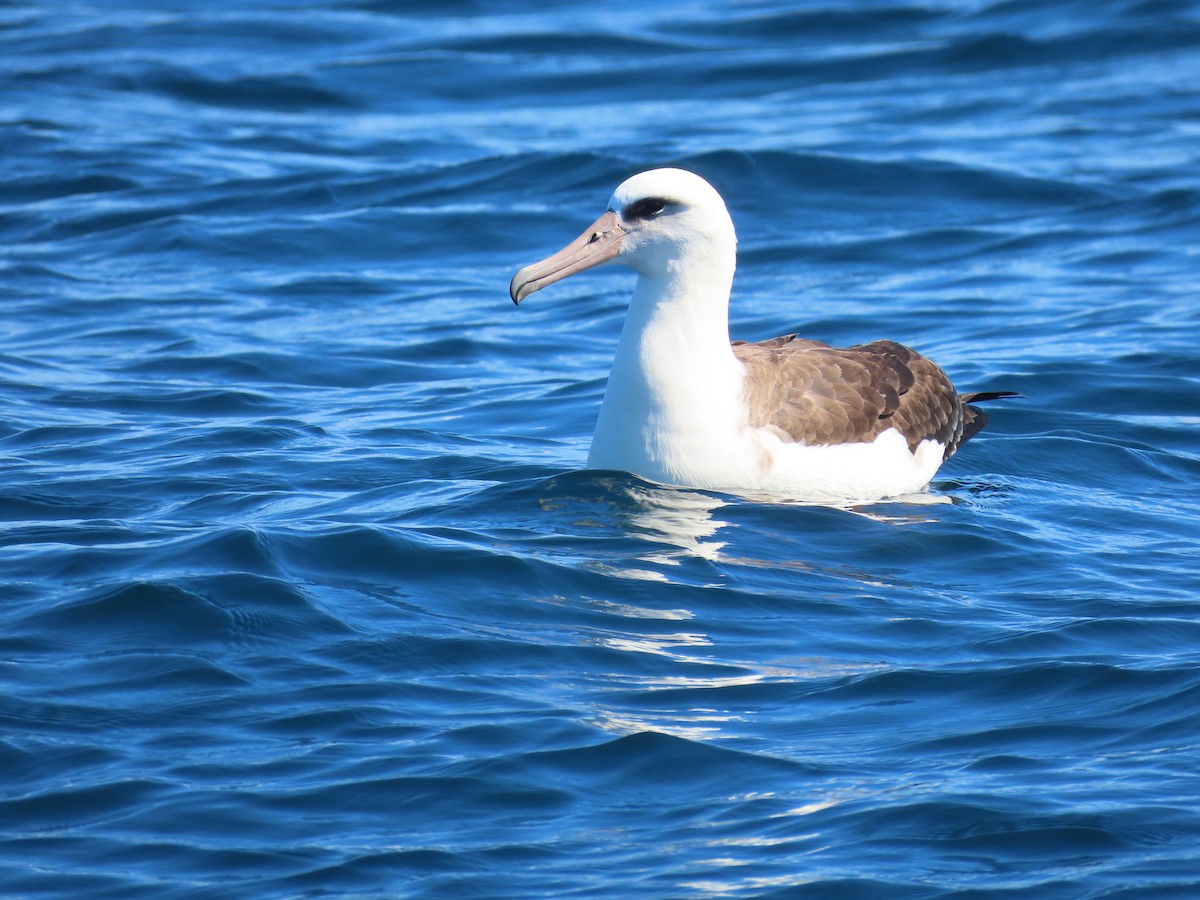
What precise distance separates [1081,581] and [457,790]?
3.61 metres

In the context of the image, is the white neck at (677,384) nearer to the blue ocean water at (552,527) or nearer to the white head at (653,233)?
the white head at (653,233)

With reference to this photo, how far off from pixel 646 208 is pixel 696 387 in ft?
3.14

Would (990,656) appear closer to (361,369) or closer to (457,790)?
(457,790)

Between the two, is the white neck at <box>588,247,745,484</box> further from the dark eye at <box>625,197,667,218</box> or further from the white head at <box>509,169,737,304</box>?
the dark eye at <box>625,197,667,218</box>

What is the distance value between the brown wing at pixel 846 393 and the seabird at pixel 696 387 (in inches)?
0.4

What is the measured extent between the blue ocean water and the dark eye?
4.59 feet

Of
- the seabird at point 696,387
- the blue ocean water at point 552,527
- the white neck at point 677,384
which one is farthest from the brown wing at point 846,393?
the blue ocean water at point 552,527

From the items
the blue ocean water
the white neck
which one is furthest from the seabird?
the blue ocean water

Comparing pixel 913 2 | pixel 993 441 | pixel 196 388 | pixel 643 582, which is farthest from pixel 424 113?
pixel 643 582

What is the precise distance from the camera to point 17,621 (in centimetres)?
733

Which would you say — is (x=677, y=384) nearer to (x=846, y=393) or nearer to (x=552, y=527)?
(x=552, y=527)

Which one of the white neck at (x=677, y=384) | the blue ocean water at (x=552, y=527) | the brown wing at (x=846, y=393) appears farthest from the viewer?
the brown wing at (x=846, y=393)

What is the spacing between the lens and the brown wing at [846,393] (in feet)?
30.6

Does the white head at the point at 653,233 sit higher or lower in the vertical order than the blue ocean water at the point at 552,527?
higher
